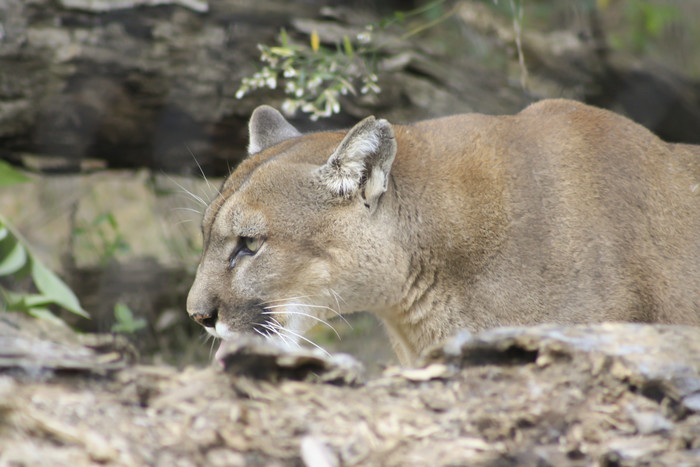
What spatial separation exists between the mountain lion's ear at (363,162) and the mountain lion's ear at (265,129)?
775 mm

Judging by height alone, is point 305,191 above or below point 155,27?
below

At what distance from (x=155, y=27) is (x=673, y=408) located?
368 cm

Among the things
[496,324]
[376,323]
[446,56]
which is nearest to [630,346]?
[496,324]

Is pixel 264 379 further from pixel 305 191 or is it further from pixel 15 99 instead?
pixel 15 99

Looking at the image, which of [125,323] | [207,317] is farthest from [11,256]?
[207,317]

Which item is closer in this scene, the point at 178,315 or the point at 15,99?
the point at 15,99

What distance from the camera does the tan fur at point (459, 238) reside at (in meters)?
2.94

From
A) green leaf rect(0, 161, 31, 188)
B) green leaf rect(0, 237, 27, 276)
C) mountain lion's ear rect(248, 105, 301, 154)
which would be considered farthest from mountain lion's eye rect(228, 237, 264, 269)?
green leaf rect(0, 161, 31, 188)

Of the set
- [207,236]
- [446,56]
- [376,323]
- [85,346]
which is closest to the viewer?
[85,346]

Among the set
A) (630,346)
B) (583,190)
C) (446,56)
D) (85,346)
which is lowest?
(85,346)

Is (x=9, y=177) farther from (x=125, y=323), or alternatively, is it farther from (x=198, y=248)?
(x=198, y=248)

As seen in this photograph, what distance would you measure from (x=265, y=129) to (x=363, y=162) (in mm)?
958

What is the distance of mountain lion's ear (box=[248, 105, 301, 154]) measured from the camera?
3.73m

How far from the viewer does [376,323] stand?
20.7ft
